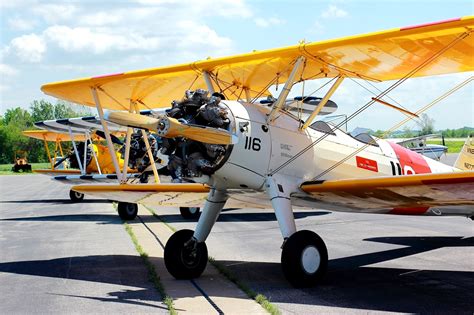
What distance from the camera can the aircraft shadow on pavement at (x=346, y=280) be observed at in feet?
19.4

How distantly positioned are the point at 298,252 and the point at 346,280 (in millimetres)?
966

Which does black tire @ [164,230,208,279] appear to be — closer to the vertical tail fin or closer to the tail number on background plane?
the tail number on background plane

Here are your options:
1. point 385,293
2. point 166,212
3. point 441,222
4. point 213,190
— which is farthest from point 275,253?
point 166,212

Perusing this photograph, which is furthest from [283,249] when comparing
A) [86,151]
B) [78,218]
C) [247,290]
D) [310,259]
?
[86,151]

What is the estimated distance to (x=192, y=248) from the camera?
7.51m

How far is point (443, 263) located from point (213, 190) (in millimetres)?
3297

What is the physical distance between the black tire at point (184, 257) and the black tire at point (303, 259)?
1.30 meters

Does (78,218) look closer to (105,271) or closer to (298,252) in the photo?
(105,271)

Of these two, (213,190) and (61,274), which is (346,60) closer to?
(213,190)

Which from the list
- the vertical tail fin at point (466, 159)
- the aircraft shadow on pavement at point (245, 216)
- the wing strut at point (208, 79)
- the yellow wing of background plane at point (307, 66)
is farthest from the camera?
the aircraft shadow on pavement at point (245, 216)

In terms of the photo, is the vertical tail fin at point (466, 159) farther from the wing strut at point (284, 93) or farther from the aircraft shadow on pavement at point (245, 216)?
the wing strut at point (284, 93)

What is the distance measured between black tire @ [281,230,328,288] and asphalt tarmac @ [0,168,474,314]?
13 cm

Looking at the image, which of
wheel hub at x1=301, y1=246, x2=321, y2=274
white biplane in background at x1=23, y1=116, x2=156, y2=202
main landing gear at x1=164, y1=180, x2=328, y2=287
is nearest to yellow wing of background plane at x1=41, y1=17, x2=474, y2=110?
main landing gear at x1=164, y1=180, x2=328, y2=287

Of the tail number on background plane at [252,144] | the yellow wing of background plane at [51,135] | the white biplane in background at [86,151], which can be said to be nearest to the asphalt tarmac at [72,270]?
Answer: the tail number on background plane at [252,144]
